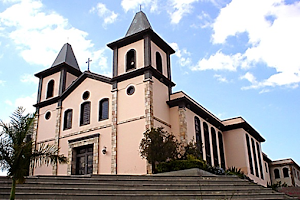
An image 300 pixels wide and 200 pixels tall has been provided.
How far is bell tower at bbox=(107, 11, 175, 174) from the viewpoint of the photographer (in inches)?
835

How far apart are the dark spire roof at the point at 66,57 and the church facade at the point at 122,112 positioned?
0.40 feet

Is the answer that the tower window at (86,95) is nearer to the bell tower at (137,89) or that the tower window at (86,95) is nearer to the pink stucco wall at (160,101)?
the bell tower at (137,89)

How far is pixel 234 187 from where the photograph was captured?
44.6 feet

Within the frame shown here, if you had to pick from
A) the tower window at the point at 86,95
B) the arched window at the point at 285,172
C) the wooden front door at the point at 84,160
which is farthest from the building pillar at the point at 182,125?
the arched window at the point at 285,172

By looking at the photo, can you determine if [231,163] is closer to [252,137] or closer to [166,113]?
[252,137]

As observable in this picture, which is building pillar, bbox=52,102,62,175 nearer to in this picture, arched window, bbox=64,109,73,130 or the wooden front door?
arched window, bbox=64,109,73,130

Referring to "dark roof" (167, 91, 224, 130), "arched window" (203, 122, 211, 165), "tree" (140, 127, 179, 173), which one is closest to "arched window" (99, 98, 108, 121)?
"dark roof" (167, 91, 224, 130)

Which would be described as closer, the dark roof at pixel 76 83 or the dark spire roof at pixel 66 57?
the dark roof at pixel 76 83

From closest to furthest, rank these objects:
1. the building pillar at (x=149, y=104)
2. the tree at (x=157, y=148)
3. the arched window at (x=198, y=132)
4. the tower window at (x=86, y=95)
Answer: the tree at (x=157, y=148)
the building pillar at (x=149, y=104)
the arched window at (x=198, y=132)
the tower window at (x=86, y=95)

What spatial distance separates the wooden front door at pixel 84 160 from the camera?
23.0 meters

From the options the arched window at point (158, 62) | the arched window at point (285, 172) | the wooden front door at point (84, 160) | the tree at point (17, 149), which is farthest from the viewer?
the arched window at point (285, 172)

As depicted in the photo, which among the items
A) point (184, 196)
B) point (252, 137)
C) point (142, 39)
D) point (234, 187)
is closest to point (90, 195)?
point (184, 196)

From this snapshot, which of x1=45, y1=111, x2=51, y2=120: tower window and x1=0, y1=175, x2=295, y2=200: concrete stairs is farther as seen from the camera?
x1=45, y1=111, x2=51, y2=120: tower window

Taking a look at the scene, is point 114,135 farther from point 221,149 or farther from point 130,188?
point 130,188
